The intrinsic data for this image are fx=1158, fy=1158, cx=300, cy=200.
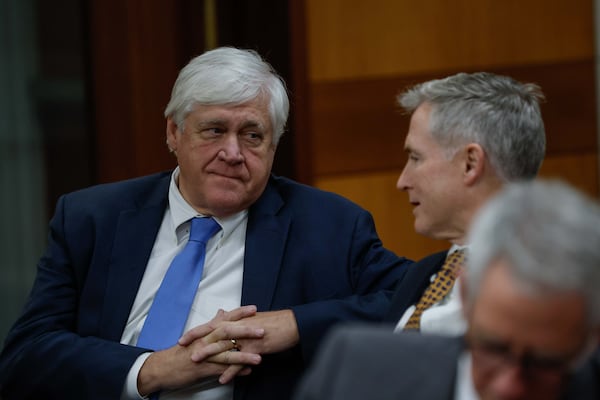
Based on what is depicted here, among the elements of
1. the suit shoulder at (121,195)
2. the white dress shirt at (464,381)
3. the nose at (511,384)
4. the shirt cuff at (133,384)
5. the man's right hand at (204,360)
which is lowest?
the shirt cuff at (133,384)

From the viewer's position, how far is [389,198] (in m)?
5.02

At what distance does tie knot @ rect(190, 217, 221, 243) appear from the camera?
3.15 metres

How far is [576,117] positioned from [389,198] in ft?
3.10

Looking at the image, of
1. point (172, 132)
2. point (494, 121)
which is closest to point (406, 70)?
point (172, 132)

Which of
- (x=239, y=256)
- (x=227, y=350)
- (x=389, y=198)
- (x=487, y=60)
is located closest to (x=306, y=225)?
(x=239, y=256)

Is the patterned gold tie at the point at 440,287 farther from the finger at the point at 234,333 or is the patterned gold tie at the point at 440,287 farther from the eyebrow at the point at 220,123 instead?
the eyebrow at the point at 220,123

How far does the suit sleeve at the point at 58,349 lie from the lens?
9.82ft

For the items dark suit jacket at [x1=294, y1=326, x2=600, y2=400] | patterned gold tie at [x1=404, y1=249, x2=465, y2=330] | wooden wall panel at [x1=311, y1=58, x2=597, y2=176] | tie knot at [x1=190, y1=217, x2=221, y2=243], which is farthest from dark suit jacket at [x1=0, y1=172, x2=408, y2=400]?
wooden wall panel at [x1=311, y1=58, x2=597, y2=176]

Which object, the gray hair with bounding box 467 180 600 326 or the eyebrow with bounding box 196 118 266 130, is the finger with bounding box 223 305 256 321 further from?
the gray hair with bounding box 467 180 600 326

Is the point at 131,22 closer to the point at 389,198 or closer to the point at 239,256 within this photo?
the point at 389,198

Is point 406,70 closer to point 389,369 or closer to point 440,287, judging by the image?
point 440,287

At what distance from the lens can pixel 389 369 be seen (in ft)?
6.06

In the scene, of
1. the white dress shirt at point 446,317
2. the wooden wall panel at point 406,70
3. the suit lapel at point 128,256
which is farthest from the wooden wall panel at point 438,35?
the white dress shirt at point 446,317

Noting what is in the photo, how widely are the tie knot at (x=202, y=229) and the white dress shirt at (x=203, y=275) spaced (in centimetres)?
2
